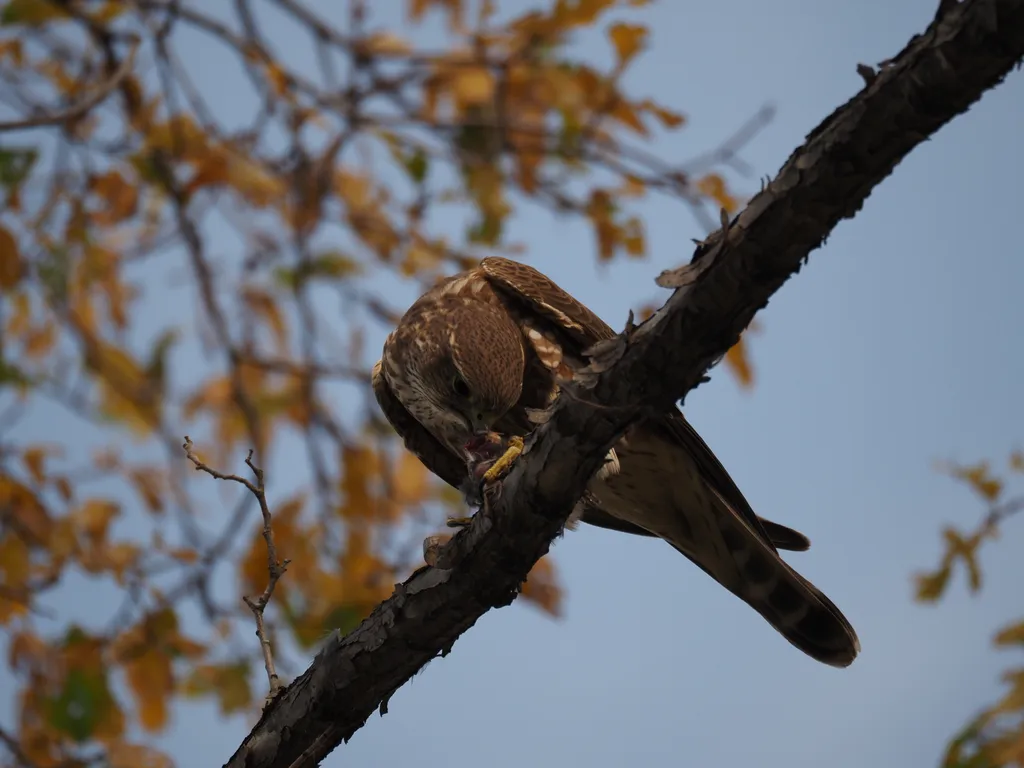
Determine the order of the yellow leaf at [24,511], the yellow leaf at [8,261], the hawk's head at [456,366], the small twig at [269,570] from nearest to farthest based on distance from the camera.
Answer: the small twig at [269,570] < the hawk's head at [456,366] < the yellow leaf at [24,511] < the yellow leaf at [8,261]

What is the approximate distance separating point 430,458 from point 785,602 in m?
1.17

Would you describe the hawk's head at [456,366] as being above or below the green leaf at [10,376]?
below

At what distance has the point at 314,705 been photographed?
211 centimetres

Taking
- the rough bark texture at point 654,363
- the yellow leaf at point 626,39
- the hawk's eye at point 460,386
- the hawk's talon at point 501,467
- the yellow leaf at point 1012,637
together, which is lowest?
the yellow leaf at point 1012,637

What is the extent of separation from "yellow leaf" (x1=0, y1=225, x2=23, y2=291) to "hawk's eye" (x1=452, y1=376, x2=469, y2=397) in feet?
8.27

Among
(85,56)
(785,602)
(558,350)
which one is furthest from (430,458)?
(85,56)

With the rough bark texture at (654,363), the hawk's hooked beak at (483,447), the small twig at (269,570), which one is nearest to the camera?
the rough bark texture at (654,363)

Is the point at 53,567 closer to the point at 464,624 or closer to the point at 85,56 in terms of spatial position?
the point at 85,56

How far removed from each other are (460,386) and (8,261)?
8.38 feet

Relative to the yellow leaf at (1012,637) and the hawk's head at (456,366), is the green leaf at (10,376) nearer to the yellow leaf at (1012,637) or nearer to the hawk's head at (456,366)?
the hawk's head at (456,366)

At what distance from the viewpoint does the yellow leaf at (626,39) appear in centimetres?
371

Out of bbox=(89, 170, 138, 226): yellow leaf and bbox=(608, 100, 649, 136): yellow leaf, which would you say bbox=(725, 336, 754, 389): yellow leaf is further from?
bbox=(89, 170, 138, 226): yellow leaf

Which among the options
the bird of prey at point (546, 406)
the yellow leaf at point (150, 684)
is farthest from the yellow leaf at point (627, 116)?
the yellow leaf at point (150, 684)

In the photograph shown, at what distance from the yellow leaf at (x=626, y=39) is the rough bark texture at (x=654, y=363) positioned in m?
2.24
